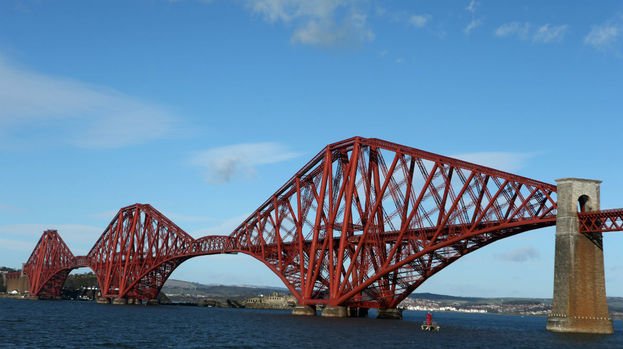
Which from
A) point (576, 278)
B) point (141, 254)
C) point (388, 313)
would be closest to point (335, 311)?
point (388, 313)

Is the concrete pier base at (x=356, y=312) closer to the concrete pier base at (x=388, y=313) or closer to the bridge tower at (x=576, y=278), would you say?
the concrete pier base at (x=388, y=313)

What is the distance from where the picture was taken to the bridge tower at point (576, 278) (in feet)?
215

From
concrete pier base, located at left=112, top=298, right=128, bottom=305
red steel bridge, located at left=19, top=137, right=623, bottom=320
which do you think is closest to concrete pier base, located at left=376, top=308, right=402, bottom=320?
red steel bridge, located at left=19, top=137, right=623, bottom=320

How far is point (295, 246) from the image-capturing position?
106375mm

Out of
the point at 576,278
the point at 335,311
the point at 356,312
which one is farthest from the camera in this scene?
the point at 356,312

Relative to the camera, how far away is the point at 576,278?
6525cm

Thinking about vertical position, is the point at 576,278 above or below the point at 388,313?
above

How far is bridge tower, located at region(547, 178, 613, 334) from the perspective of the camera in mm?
65438

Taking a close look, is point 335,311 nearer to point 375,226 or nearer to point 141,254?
point 375,226

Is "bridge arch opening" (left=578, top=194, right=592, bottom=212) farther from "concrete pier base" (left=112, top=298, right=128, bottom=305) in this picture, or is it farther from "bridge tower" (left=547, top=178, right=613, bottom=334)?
"concrete pier base" (left=112, top=298, right=128, bottom=305)

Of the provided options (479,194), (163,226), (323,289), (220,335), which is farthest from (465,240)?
(163,226)

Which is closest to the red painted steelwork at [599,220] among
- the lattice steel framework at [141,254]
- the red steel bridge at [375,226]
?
the red steel bridge at [375,226]

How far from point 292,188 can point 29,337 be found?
5434 cm

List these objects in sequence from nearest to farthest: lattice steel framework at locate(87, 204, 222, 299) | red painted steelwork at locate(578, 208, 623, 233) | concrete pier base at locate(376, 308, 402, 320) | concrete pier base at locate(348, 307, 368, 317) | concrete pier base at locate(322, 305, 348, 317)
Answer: red painted steelwork at locate(578, 208, 623, 233) < concrete pier base at locate(322, 305, 348, 317) < concrete pier base at locate(348, 307, 368, 317) < concrete pier base at locate(376, 308, 402, 320) < lattice steel framework at locate(87, 204, 222, 299)
